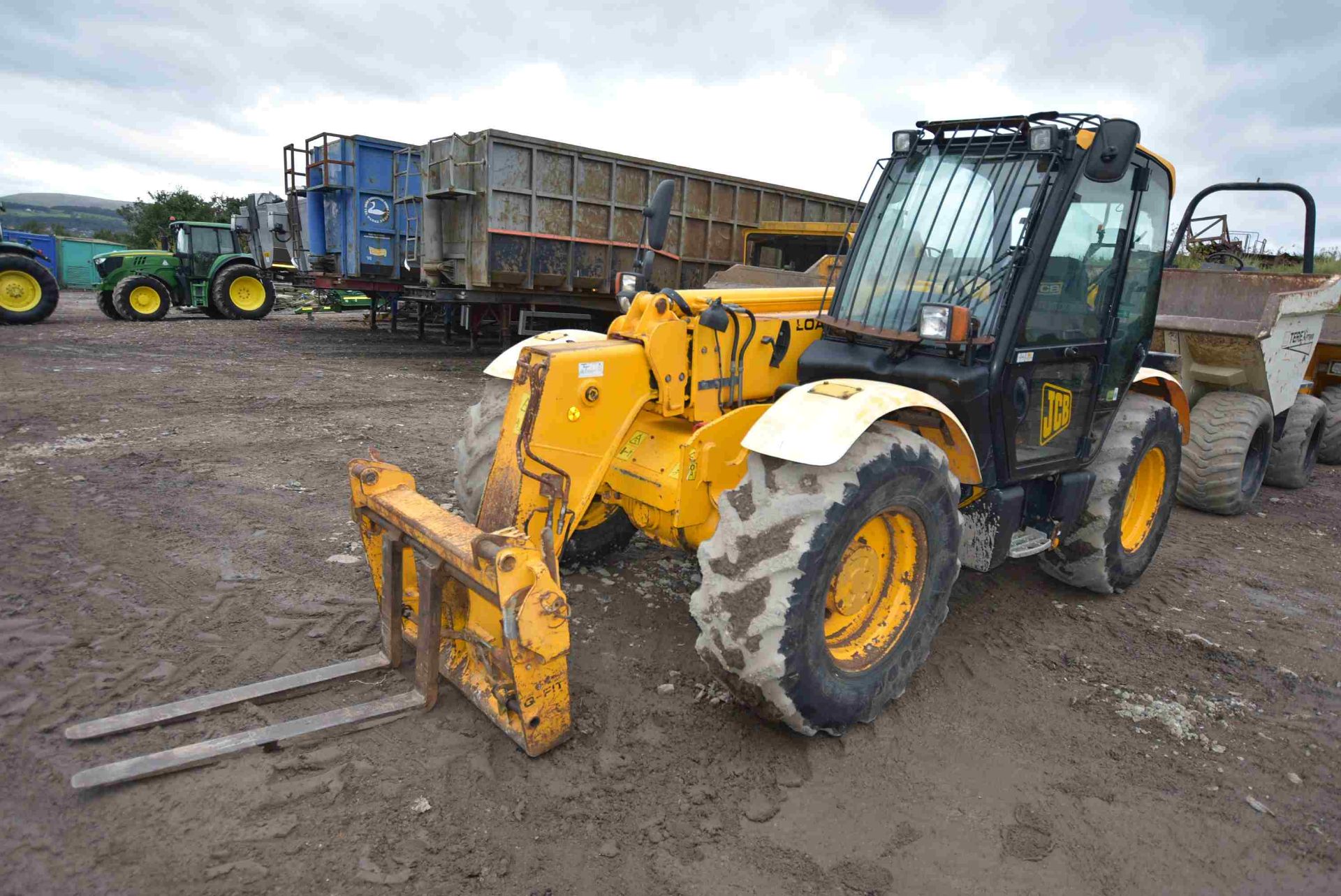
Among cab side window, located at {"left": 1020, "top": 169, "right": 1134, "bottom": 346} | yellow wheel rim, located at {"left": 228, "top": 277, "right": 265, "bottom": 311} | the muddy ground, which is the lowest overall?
the muddy ground

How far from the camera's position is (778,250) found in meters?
11.4

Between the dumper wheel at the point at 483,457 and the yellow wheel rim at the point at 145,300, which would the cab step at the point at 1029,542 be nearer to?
the dumper wheel at the point at 483,457

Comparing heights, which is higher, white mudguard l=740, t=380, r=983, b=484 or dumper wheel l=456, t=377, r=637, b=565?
white mudguard l=740, t=380, r=983, b=484

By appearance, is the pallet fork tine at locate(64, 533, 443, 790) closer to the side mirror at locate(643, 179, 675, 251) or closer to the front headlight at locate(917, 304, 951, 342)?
the side mirror at locate(643, 179, 675, 251)

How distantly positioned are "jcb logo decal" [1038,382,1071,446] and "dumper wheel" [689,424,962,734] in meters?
0.96

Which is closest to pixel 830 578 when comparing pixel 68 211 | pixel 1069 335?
pixel 1069 335

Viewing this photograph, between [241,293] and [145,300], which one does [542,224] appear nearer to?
[241,293]

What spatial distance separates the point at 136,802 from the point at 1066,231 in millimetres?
4083

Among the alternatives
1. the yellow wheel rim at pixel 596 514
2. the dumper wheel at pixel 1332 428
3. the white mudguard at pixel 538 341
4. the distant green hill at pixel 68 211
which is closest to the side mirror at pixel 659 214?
the white mudguard at pixel 538 341

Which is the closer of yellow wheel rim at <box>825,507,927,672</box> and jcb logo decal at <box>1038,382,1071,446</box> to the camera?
yellow wheel rim at <box>825,507,927,672</box>

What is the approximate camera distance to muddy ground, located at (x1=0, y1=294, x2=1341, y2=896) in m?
2.40

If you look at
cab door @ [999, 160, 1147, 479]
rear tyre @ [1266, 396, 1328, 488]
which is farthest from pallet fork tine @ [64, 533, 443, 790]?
rear tyre @ [1266, 396, 1328, 488]

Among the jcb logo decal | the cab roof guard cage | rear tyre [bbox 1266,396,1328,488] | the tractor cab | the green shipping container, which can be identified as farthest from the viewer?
the green shipping container

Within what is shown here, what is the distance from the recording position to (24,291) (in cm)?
1502
